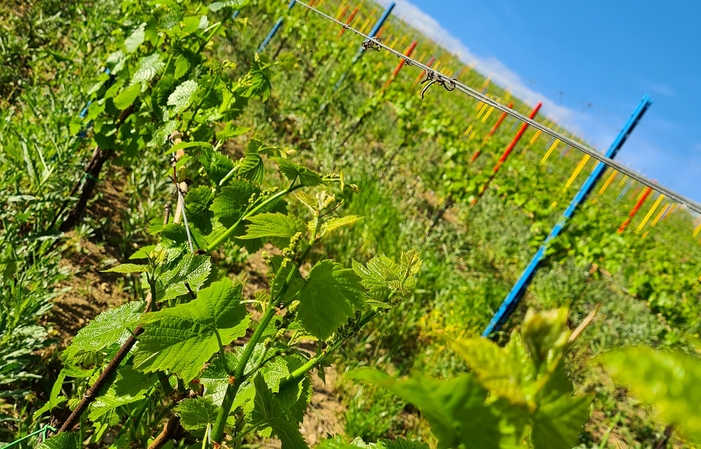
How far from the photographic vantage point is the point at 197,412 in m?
0.65

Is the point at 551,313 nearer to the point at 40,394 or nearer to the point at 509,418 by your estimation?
the point at 509,418

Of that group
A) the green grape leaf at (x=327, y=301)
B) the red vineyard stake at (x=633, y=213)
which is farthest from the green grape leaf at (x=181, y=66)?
the red vineyard stake at (x=633, y=213)

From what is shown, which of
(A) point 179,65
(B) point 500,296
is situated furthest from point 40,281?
(B) point 500,296

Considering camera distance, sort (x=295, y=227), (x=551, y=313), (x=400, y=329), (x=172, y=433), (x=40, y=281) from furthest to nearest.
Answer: (x=400, y=329), (x=40, y=281), (x=172, y=433), (x=295, y=227), (x=551, y=313)

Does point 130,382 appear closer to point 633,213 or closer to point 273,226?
point 273,226

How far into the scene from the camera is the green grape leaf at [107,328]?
0.76m

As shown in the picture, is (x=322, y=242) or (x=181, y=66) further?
(x=322, y=242)

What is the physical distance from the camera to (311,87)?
27.9 feet

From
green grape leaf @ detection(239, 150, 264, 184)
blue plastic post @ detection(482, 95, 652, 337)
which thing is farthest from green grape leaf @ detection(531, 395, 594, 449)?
blue plastic post @ detection(482, 95, 652, 337)

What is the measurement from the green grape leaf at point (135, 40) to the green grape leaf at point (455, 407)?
1789 mm

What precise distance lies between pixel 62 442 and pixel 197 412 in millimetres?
311

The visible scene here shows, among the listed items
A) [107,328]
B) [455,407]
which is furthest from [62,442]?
[455,407]

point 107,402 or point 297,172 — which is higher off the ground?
point 297,172

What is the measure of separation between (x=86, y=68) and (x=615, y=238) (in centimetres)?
492
